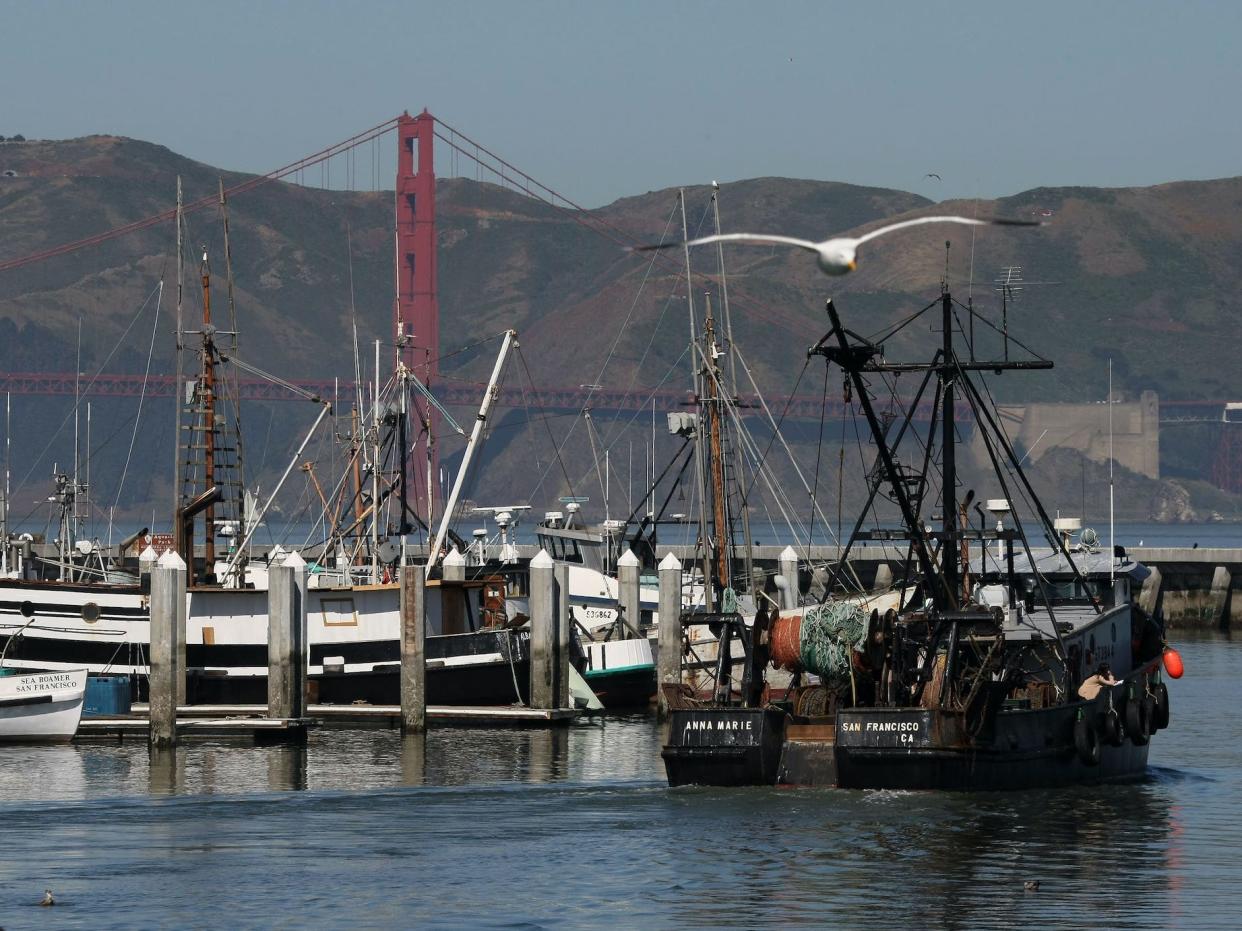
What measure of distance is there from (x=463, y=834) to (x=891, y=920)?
7.66m

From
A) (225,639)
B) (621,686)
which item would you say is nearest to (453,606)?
(621,686)

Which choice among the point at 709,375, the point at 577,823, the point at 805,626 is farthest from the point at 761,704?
the point at 709,375

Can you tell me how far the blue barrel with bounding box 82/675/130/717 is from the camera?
45594 mm

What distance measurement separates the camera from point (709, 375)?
183ft

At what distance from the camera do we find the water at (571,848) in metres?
25.9

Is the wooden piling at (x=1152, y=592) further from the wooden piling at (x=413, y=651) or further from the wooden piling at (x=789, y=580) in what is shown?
the wooden piling at (x=413, y=651)

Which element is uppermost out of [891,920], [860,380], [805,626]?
[860,380]

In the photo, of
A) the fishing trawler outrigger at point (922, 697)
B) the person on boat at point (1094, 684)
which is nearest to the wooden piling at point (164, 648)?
the fishing trawler outrigger at point (922, 697)

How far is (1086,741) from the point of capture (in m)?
35.3

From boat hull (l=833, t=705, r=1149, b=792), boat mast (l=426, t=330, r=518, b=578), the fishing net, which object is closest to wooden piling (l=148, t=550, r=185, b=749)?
boat mast (l=426, t=330, r=518, b=578)

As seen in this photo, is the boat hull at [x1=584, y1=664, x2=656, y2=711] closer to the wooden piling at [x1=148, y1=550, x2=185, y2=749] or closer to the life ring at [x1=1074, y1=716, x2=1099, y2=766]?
the wooden piling at [x1=148, y1=550, x2=185, y2=749]

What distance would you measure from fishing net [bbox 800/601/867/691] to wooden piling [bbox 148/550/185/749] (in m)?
12.5

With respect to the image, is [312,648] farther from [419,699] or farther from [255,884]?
[255,884]

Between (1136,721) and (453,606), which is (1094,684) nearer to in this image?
(1136,721)
